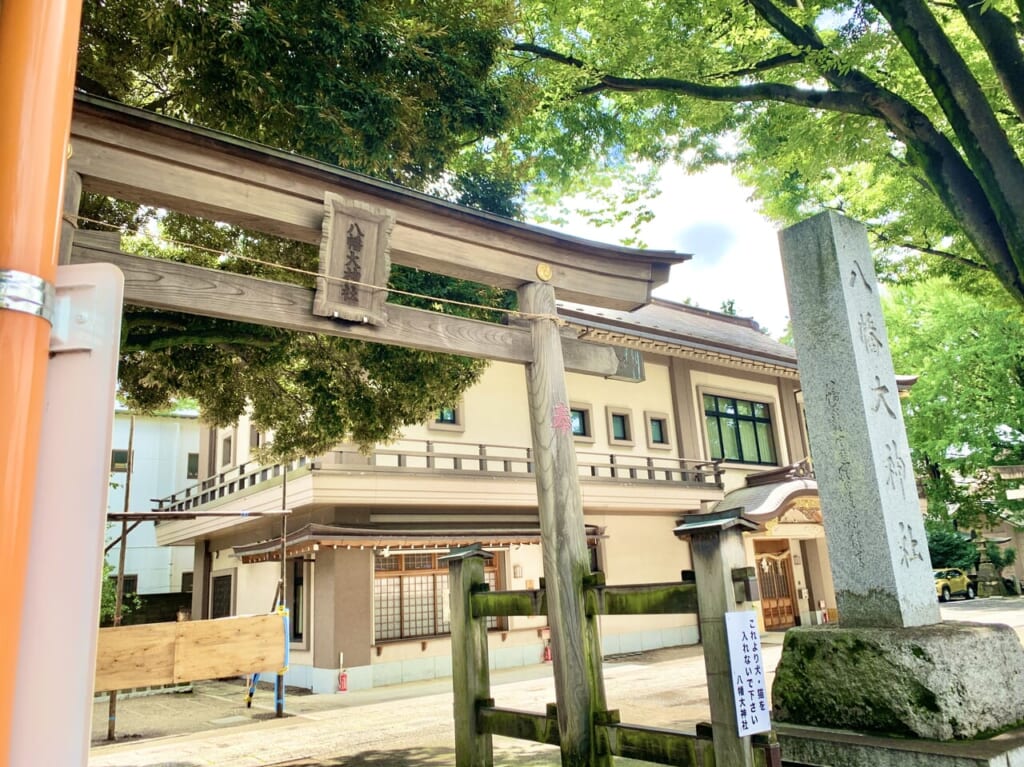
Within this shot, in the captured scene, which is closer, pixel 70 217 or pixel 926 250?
pixel 70 217

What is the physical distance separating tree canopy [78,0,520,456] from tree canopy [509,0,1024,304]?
60.2 inches

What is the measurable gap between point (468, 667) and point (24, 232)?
17.1ft

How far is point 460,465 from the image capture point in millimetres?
15867

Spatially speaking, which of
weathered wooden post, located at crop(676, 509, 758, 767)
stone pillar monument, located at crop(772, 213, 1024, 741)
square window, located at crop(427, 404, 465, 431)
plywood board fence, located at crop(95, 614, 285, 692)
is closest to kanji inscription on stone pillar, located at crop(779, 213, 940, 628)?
stone pillar monument, located at crop(772, 213, 1024, 741)

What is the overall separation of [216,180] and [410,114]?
2982 mm

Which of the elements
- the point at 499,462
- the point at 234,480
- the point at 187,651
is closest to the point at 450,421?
the point at 499,462

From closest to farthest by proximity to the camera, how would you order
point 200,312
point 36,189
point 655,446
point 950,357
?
1. point 36,189
2. point 200,312
3. point 655,446
4. point 950,357

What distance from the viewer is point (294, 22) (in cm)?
639

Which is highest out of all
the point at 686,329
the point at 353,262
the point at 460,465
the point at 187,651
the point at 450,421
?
the point at 686,329

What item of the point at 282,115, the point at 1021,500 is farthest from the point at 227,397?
the point at 1021,500

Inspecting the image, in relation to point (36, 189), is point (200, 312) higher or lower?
higher

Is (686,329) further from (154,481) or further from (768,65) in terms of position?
(154,481)

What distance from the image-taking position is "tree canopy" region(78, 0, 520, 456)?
6.41 metres

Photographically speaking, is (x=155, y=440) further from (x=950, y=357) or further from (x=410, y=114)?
(x=950, y=357)
